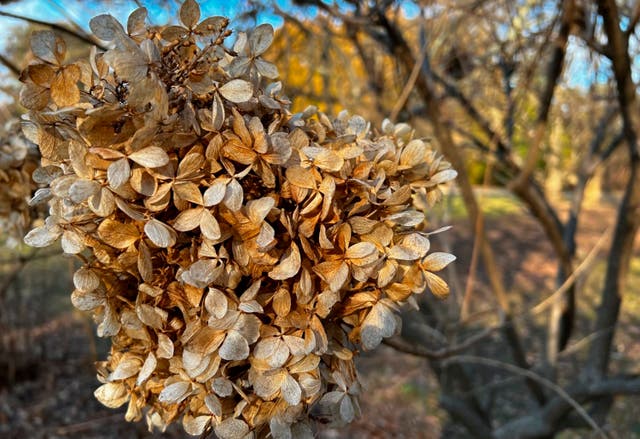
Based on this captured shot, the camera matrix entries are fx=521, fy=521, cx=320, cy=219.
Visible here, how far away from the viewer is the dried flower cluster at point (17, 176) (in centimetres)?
78

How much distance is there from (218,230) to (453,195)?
277 cm

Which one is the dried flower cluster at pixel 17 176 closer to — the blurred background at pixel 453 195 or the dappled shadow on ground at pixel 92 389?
the blurred background at pixel 453 195

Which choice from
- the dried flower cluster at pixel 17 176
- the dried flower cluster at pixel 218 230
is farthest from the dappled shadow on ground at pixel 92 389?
the dried flower cluster at pixel 218 230

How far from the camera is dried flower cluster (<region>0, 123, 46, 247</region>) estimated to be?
2.56 ft

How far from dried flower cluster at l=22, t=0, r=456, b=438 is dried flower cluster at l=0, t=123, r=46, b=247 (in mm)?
293

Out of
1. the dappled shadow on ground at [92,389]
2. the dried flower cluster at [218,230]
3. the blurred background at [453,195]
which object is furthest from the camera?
the dappled shadow on ground at [92,389]

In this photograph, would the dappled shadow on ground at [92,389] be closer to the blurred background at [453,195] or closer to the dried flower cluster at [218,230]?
the blurred background at [453,195]

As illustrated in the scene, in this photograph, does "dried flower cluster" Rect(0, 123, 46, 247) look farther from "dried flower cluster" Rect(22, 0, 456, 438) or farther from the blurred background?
"dried flower cluster" Rect(22, 0, 456, 438)

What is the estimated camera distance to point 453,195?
3.10m

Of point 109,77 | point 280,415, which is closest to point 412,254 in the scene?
point 280,415

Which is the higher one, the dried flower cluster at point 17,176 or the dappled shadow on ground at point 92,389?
the dried flower cluster at point 17,176

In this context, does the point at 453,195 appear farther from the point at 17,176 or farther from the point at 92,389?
the point at 17,176

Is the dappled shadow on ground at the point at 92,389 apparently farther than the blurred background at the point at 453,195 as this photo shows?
Yes

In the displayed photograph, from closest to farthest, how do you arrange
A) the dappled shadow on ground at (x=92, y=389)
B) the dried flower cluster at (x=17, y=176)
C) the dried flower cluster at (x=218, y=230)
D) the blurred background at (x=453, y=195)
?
the dried flower cluster at (x=218, y=230) < the dried flower cluster at (x=17, y=176) < the blurred background at (x=453, y=195) < the dappled shadow on ground at (x=92, y=389)
